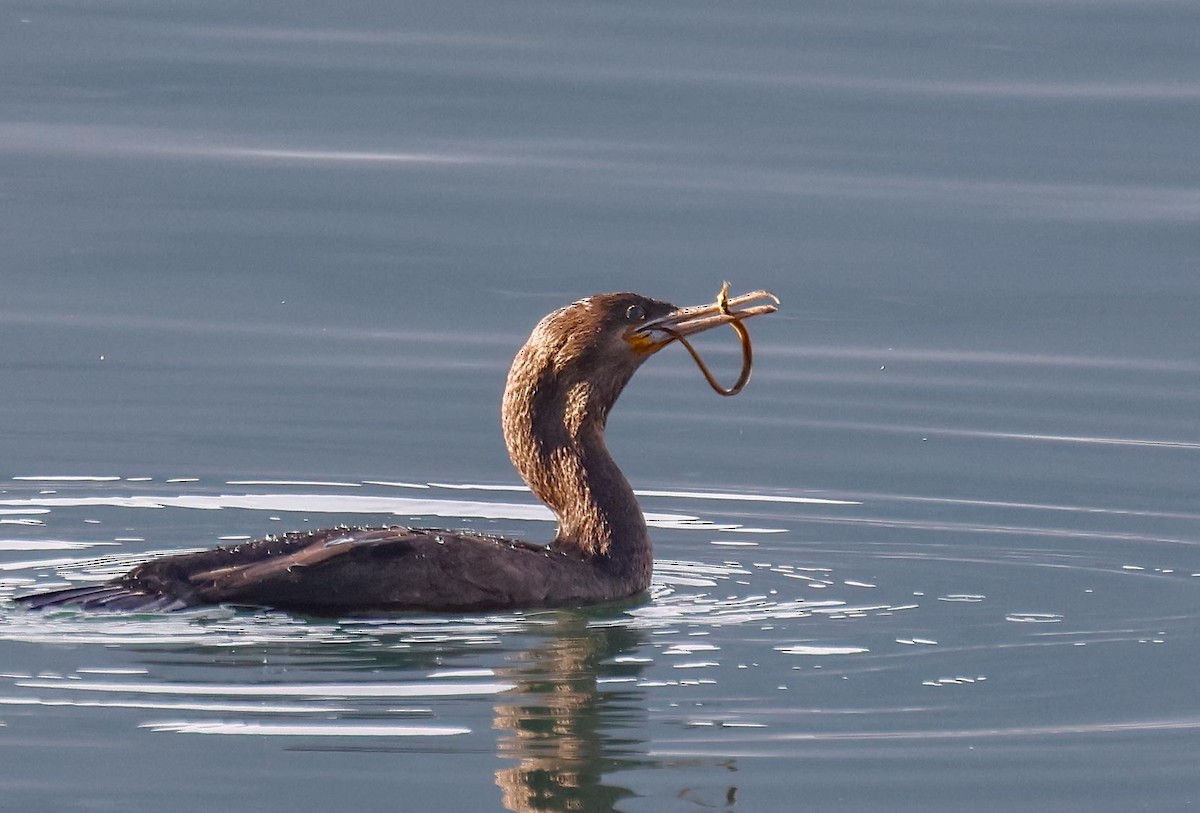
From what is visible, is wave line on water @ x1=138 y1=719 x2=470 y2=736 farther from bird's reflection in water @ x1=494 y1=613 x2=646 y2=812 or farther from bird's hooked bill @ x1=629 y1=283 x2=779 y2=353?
bird's hooked bill @ x1=629 y1=283 x2=779 y2=353

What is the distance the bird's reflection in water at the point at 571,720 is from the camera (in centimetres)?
761

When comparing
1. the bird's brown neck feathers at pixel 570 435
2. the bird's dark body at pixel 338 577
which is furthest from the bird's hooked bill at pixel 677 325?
the bird's dark body at pixel 338 577

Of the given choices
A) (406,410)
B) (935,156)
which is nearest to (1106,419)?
(406,410)

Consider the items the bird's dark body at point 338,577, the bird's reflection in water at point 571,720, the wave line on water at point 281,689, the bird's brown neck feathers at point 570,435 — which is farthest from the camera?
the bird's brown neck feathers at point 570,435

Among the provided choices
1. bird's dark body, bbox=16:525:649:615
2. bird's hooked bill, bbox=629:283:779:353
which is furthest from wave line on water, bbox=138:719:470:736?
bird's hooked bill, bbox=629:283:779:353

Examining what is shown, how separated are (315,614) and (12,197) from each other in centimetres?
888

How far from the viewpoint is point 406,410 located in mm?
13773

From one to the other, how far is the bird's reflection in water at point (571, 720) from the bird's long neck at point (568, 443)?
779 millimetres

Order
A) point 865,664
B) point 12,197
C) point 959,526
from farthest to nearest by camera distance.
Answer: point 12,197 → point 959,526 → point 865,664

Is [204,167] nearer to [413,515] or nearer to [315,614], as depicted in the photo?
[413,515]

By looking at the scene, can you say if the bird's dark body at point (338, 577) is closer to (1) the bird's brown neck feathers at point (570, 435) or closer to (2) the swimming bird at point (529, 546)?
(2) the swimming bird at point (529, 546)

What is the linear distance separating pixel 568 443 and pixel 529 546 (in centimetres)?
61

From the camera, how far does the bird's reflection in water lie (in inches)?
300

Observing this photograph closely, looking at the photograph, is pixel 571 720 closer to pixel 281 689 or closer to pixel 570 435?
pixel 281 689
